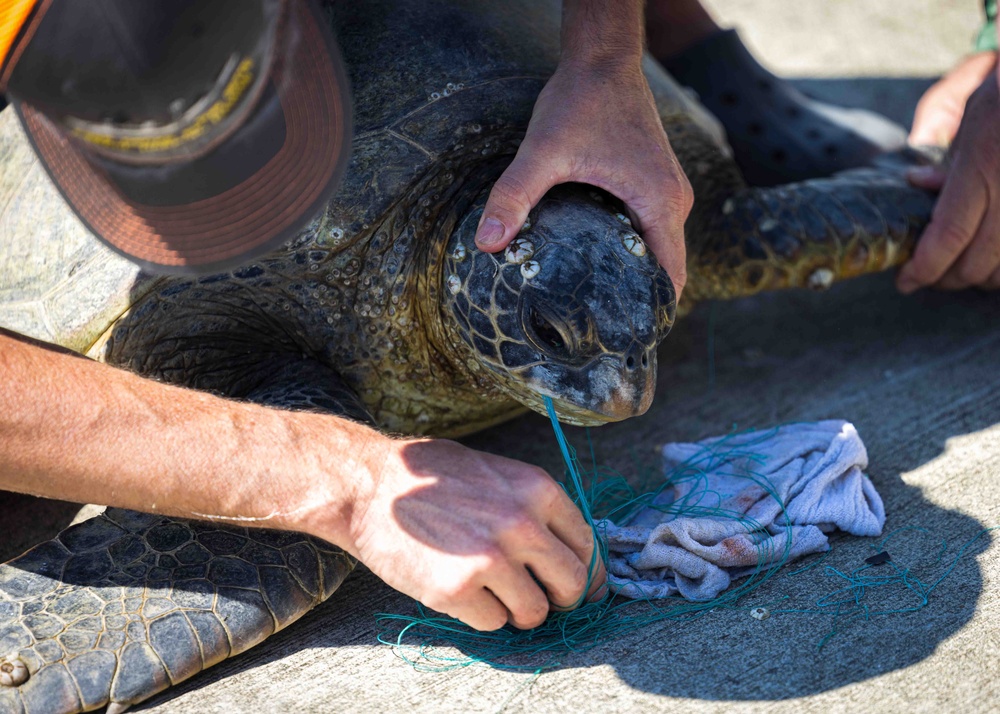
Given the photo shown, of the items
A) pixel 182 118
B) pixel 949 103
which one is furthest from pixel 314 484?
pixel 949 103

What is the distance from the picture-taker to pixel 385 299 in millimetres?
1825

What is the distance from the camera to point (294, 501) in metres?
1.37

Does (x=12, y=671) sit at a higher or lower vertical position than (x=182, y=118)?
lower

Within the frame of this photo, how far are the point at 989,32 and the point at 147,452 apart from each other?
299cm

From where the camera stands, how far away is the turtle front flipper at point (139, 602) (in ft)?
4.40

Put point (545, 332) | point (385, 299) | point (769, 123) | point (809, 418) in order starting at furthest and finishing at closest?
point (769, 123), point (809, 418), point (385, 299), point (545, 332)

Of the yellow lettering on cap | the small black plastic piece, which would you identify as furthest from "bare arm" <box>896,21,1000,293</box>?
the yellow lettering on cap

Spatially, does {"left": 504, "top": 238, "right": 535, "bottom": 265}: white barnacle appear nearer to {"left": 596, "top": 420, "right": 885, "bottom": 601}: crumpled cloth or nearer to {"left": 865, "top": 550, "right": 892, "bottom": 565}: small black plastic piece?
{"left": 596, "top": 420, "right": 885, "bottom": 601}: crumpled cloth

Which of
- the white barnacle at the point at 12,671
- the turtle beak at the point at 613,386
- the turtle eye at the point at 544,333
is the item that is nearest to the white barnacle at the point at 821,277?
the turtle beak at the point at 613,386

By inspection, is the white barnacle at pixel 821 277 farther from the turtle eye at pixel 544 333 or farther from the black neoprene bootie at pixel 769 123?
the turtle eye at pixel 544 333

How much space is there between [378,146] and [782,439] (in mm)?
1050

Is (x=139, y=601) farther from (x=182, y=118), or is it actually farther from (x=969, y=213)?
(x=969, y=213)

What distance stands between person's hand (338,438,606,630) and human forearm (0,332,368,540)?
2.6 inches

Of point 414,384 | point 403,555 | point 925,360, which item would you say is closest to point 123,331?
point 414,384
